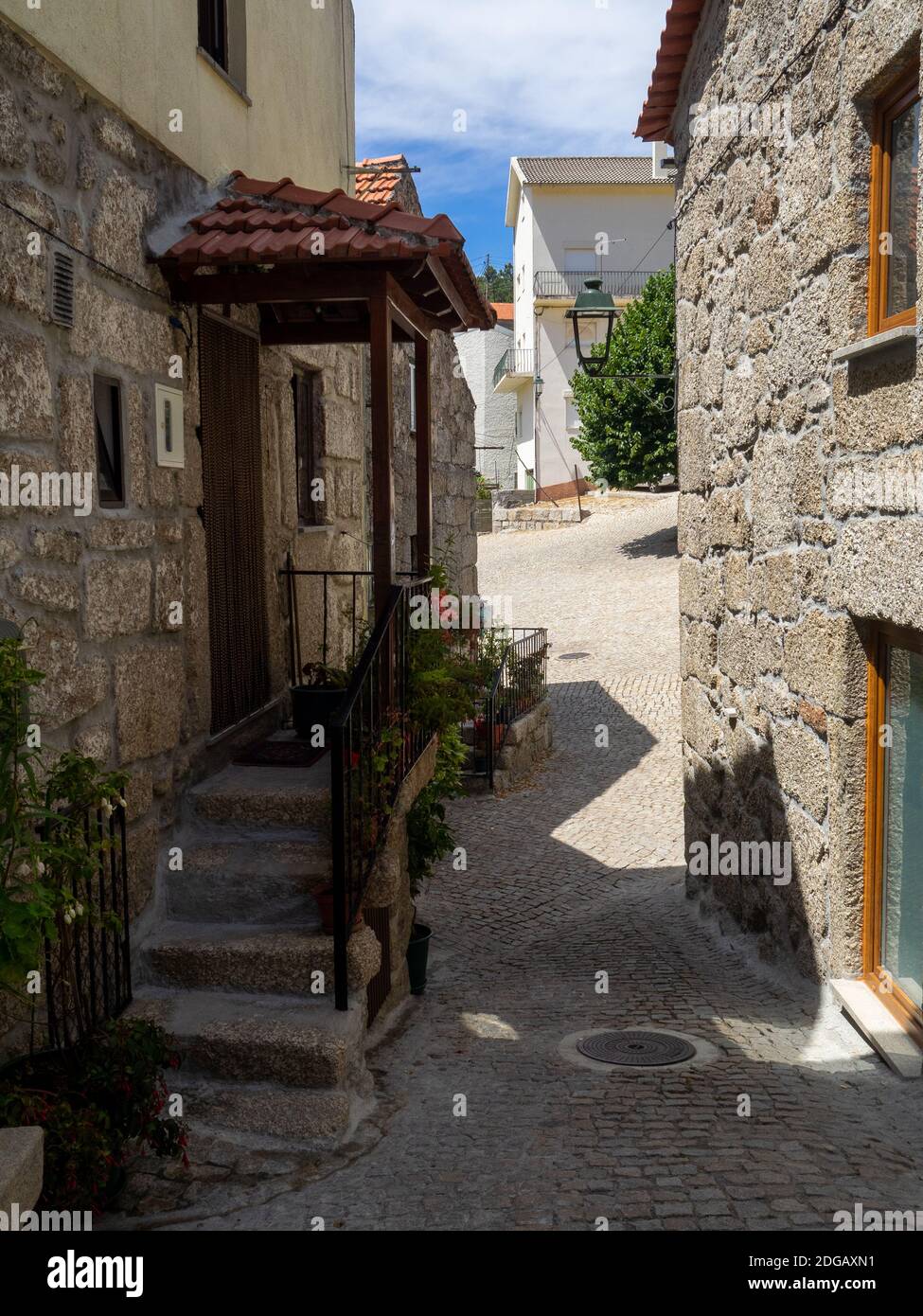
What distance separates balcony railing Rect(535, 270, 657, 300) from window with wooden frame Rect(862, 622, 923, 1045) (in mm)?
30903

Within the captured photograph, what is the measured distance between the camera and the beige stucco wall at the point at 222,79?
445 centimetres

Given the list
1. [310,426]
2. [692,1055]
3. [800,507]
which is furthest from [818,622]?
[310,426]

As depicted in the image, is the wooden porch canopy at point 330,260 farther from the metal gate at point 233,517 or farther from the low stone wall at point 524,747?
the low stone wall at point 524,747

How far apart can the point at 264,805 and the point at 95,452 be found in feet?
5.82

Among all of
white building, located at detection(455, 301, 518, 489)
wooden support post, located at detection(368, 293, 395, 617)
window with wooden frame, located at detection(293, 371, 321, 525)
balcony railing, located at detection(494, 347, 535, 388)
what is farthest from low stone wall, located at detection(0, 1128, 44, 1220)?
white building, located at detection(455, 301, 518, 489)

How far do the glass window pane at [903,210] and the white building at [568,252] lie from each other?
95.8 feet

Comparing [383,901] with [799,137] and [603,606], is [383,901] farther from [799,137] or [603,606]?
[603,606]

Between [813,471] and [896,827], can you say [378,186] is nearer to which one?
[813,471]

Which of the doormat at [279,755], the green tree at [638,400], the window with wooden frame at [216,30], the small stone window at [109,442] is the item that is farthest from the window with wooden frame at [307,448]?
the green tree at [638,400]

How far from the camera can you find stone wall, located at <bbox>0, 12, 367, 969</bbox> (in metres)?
3.98

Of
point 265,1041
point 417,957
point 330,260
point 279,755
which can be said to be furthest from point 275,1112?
point 330,260

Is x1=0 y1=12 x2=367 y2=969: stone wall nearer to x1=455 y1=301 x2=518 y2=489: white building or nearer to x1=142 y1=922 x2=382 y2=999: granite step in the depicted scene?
x1=142 y1=922 x2=382 y2=999: granite step

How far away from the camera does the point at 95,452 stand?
454cm

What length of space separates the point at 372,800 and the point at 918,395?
2644 millimetres
